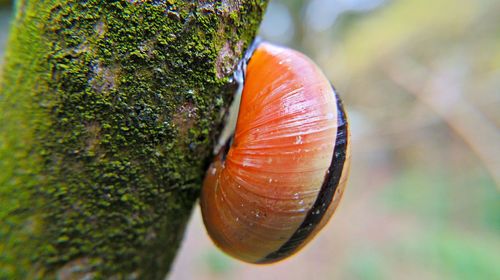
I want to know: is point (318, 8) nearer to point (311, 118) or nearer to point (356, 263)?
point (356, 263)

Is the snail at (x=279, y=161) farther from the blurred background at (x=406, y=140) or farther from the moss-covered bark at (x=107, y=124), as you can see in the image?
the blurred background at (x=406, y=140)

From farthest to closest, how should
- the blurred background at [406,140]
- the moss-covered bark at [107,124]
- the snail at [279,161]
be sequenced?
the blurred background at [406,140] → the snail at [279,161] → the moss-covered bark at [107,124]

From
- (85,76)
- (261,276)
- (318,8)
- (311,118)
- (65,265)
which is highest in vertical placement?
(85,76)

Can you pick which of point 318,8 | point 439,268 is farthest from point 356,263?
point 318,8

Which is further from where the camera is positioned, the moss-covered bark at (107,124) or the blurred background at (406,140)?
the blurred background at (406,140)

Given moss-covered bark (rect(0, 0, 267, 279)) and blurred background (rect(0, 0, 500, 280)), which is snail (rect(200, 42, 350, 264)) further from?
blurred background (rect(0, 0, 500, 280))

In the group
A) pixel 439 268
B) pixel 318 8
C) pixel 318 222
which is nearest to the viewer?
pixel 318 222

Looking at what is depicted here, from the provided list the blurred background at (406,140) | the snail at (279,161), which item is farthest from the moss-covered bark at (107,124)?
the blurred background at (406,140)

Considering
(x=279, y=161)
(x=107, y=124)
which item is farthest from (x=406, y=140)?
(x=107, y=124)
